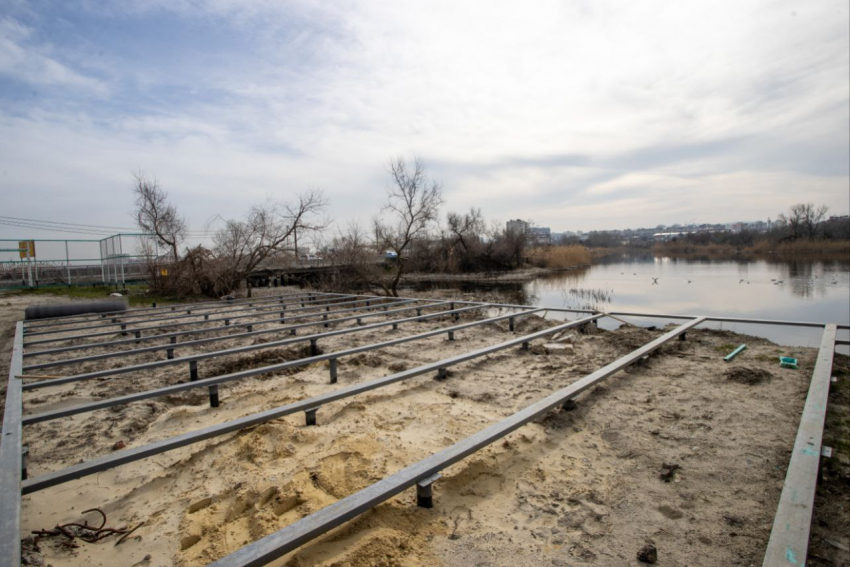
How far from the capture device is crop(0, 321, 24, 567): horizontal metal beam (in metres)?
1.55

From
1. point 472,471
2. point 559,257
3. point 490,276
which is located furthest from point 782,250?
point 472,471

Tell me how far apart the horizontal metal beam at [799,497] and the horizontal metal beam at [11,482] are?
267 centimetres

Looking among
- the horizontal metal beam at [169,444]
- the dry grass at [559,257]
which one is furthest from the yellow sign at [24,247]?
the dry grass at [559,257]

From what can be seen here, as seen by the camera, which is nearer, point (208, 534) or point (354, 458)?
point (208, 534)

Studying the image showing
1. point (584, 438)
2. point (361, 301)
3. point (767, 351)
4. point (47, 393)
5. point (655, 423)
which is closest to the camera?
point (584, 438)

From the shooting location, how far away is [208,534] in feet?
6.44

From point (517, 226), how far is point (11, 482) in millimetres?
32533

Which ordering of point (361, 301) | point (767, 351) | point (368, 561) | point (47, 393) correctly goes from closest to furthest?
point (368, 561) → point (47, 393) → point (767, 351) → point (361, 301)

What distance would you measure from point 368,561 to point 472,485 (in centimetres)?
74

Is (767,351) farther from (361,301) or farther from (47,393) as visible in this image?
(47,393)

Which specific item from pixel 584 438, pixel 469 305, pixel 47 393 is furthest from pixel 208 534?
pixel 469 305

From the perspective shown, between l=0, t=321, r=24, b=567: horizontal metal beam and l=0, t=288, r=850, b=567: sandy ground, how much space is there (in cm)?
26

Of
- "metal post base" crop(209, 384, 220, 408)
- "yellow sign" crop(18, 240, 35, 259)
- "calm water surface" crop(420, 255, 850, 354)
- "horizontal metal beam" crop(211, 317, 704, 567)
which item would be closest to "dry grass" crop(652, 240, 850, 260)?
"calm water surface" crop(420, 255, 850, 354)

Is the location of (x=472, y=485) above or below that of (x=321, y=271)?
below
